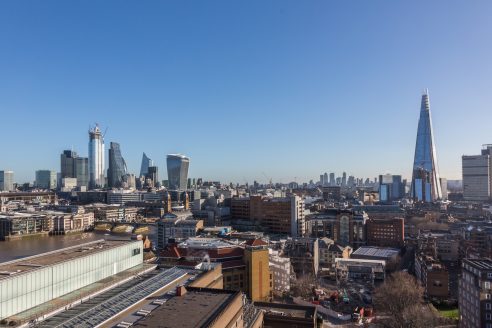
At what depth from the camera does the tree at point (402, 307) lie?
16.9 metres

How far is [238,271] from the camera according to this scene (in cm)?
1977

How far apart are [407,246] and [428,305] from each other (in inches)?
725

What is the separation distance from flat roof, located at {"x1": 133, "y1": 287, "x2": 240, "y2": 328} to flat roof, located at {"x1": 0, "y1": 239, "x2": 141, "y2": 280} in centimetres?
364

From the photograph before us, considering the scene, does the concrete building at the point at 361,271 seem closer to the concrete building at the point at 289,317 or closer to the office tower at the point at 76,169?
the concrete building at the point at 289,317

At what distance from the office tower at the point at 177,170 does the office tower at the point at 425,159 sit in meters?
56.6

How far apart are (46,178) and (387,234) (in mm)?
126351

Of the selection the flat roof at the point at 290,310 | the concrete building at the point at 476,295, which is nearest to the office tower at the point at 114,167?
the flat roof at the point at 290,310

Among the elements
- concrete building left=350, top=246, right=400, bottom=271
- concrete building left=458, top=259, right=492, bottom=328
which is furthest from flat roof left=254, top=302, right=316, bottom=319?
concrete building left=350, top=246, right=400, bottom=271

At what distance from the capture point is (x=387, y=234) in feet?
129

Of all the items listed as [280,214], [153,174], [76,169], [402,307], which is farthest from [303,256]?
[76,169]

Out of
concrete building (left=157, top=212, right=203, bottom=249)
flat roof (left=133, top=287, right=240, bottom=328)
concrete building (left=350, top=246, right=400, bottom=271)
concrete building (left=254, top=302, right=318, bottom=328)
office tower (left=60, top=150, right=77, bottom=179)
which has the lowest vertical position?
concrete building (left=350, top=246, right=400, bottom=271)

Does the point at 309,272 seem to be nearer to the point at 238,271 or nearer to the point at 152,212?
the point at 238,271

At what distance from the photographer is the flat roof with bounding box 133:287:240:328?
28.9 feet

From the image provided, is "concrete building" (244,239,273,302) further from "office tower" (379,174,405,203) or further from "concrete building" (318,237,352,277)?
"office tower" (379,174,405,203)
